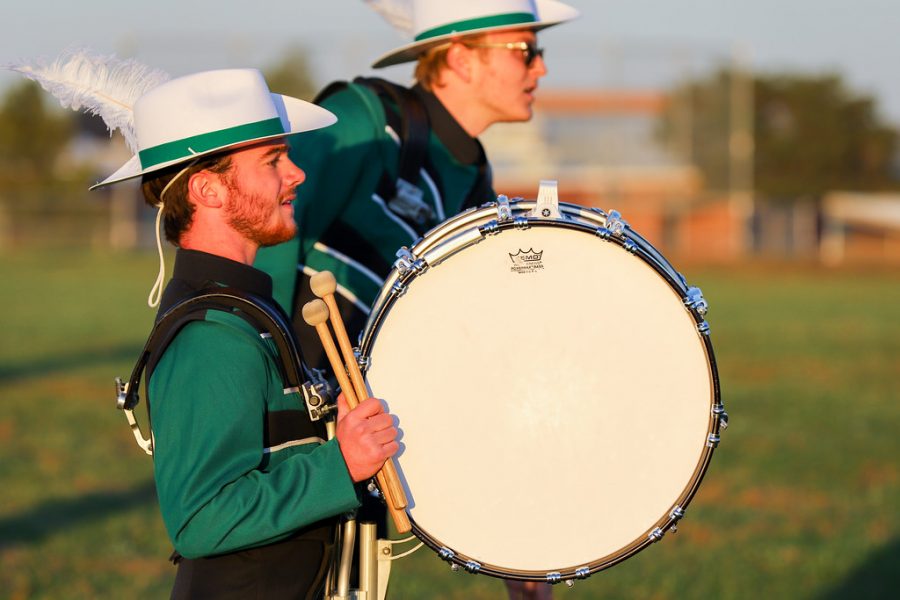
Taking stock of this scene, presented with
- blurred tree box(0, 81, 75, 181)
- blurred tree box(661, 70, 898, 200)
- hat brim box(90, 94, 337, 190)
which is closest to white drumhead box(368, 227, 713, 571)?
hat brim box(90, 94, 337, 190)

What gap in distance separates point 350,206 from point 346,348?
102cm

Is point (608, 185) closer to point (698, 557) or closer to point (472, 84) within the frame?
point (698, 557)

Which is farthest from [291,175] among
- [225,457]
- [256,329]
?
[225,457]

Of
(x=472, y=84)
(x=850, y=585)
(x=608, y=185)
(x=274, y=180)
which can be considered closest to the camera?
(x=274, y=180)

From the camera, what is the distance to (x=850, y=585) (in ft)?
20.6

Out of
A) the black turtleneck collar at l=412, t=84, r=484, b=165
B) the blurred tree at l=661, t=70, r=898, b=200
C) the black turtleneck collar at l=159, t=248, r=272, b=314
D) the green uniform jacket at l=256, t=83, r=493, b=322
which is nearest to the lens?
the black turtleneck collar at l=159, t=248, r=272, b=314

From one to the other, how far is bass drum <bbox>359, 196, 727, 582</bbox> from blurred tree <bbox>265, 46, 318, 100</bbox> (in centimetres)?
3681

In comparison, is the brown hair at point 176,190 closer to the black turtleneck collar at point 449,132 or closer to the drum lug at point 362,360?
the drum lug at point 362,360

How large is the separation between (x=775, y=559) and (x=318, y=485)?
192 inches

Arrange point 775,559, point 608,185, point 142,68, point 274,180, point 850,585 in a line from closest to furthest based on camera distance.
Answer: point 274,180 → point 142,68 → point 850,585 → point 775,559 → point 608,185

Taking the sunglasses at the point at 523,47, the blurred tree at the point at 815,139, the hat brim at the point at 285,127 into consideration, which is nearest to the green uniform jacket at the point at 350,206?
the sunglasses at the point at 523,47

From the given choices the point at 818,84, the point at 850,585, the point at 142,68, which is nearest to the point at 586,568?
the point at 142,68

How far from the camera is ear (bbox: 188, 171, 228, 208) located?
8.29 feet

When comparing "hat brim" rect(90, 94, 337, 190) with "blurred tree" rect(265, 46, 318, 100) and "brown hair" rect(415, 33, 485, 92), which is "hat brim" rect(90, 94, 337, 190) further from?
"blurred tree" rect(265, 46, 318, 100)
